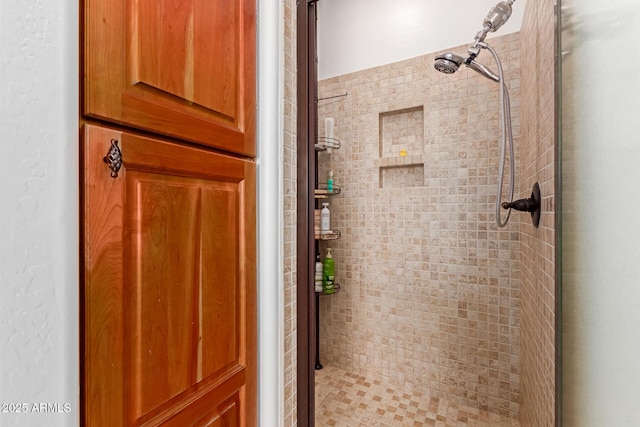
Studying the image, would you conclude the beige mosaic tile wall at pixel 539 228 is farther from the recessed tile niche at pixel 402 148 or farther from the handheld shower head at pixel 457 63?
the recessed tile niche at pixel 402 148

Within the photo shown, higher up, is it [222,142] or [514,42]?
[514,42]

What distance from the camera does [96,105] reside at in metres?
0.43

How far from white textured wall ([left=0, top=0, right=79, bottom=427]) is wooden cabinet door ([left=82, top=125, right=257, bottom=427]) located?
0.07 ft

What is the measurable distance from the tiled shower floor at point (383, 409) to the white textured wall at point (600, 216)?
44.1 inches

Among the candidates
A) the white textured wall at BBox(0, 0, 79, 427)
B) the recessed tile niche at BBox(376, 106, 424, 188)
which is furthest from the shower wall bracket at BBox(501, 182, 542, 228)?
the white textured wall at BBox(0, 0, 79, 427)

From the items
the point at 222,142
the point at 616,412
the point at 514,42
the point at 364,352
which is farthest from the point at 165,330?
the point at 514,42

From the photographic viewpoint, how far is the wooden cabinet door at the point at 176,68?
44cm

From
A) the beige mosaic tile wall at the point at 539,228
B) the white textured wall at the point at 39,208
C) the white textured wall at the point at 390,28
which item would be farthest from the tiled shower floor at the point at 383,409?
the white textured wall at the point at 390,28

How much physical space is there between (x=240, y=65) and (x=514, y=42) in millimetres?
1625

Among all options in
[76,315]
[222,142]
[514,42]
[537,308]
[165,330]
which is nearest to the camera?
[76,315]

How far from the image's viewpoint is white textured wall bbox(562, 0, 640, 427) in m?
0.45

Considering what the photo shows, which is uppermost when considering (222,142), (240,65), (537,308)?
(240,65)

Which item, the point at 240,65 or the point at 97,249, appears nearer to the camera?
the point at 97,249

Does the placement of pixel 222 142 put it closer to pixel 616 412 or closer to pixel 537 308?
pixel 616 412
